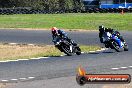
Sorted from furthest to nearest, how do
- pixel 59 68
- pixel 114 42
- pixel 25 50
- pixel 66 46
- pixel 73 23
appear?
pixel 73 23 < pixel 25 50 < pixel 114 42 < pixel 66 46 < pixel 59 68

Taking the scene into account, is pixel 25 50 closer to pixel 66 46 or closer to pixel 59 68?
pixel 66 46

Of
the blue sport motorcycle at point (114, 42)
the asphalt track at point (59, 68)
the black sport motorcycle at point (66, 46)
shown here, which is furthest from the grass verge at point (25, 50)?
the asphalt track at point (59, 68)

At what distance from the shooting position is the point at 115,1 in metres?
89.1

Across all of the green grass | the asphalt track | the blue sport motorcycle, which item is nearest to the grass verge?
the blue sport motorcycle

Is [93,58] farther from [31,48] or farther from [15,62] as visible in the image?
[31,48]

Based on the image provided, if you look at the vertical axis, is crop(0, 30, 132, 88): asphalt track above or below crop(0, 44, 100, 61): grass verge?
above

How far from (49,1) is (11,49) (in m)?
67.3

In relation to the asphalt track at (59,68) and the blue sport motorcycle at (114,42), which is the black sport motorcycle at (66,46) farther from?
the blue sport motorcycle at (114,42)

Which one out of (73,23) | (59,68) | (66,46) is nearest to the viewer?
(59,68)

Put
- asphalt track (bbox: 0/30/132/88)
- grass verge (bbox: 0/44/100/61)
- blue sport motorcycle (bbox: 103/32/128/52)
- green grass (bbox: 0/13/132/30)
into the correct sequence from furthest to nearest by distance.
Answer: green grass (bbox: 0/13/132/30)
grass verge (bbox: 0/44/100/61)
blue sport motorcycle (bbox: 103/32/128/52)
asphalt track (bbox: 0/30/132/88)

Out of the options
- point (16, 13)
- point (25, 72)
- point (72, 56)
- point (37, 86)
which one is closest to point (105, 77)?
point (37, 86)

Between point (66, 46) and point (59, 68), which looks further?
point (66, 46)

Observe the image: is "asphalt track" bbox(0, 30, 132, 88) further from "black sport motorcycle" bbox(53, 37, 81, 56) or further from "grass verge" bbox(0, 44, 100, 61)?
"grass verge" bbox(0, 44, 100, 61)

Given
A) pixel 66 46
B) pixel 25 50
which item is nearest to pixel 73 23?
pixel 25 50
